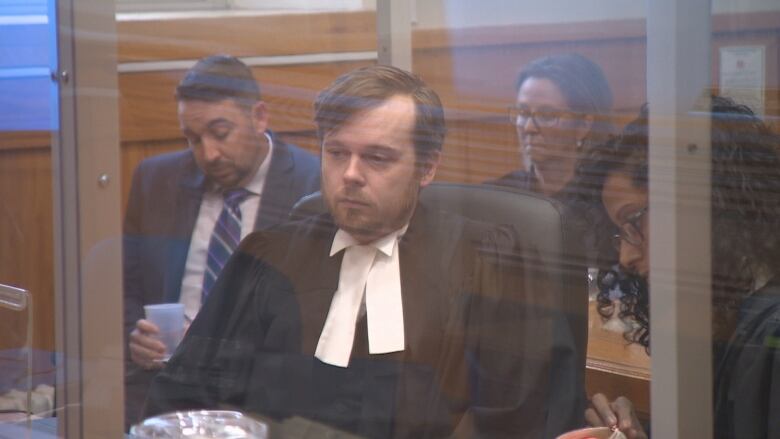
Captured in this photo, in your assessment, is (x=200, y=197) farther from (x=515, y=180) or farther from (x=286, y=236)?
(x=515, y=180)

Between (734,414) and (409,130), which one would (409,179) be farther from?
(734,414)

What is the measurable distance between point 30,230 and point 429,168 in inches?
27.1

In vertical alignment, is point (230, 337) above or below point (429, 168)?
below

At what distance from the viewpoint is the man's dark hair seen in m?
1.53

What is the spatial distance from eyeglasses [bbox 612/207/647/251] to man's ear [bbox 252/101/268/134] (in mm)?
551

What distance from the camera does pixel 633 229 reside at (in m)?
1.14

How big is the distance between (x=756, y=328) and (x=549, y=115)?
29 cm

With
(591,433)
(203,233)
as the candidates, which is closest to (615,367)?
(591,433)

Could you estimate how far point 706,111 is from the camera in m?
1.05

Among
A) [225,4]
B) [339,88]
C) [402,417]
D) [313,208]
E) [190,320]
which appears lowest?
[402,417]

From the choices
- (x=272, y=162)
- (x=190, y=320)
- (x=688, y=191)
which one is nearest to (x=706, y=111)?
(x=688, y=191)

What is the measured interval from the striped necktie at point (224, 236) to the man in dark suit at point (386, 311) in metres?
0.06

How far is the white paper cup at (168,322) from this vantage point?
1.59 metres

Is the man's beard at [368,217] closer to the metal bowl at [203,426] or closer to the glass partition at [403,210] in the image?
the glass partition at [403,210]
